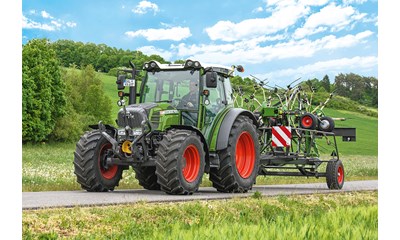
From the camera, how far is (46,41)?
189ft

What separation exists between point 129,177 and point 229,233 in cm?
1198

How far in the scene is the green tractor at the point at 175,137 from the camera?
11.9 meters

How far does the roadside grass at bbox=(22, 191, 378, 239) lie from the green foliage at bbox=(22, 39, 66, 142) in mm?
42159

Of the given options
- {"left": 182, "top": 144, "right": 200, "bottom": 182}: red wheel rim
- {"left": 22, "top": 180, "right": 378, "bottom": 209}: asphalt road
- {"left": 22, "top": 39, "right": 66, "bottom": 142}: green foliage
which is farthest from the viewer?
{"left": 22, "top": 39, "right": 66, "bottom": 142}: green foliage

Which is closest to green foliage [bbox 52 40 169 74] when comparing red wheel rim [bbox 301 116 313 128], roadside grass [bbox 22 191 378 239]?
red wheel rim [bbox 301 116 313 128]

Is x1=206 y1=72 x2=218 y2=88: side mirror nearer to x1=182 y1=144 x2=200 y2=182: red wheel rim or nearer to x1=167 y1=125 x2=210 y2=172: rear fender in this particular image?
x1=167 y1=125 x2=210 y2=172: rear fender

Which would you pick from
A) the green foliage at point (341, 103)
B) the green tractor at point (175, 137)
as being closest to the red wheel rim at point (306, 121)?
the green foliage at point (341, 103)

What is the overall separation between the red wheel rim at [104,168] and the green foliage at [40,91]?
38.1 m

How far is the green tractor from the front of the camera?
38.9ft

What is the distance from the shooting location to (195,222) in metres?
8.41

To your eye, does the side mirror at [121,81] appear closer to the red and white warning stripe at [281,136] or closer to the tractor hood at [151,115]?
the tractor hood at [151,115]

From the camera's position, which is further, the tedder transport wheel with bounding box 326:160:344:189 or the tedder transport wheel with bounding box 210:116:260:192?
the tedder transport wheel with bounding box 326:160:344:189
